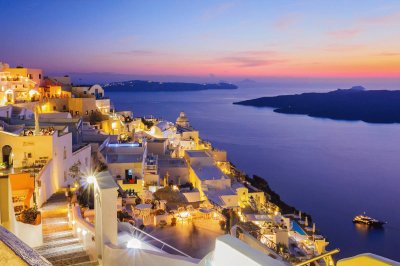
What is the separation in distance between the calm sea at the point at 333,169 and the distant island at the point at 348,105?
1654cm

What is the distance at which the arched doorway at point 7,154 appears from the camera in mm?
9953

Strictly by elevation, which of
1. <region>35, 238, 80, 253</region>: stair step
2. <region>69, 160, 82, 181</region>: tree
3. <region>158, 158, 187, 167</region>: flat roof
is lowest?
<region>158, 158, 187, 167</region>: flat roof

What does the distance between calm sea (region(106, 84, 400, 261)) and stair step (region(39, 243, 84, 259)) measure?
58.4ft

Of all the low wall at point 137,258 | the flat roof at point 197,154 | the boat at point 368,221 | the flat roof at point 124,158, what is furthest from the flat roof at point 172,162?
the boat at point 368,221

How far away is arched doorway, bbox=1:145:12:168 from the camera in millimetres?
9953

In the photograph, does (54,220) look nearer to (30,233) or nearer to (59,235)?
(59,235)

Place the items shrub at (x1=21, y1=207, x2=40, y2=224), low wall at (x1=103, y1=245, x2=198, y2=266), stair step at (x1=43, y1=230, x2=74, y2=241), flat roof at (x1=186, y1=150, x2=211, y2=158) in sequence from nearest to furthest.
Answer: low wall at (x1=103, y1=245, x2=198, y2=266), shrub at (x1=21, y1=207, x2=40, y2=224), stair step at (x1=43, y1=230, x2=74, y2=241), flat roof at (x1=186, y1=150, x2=211, y2=158)

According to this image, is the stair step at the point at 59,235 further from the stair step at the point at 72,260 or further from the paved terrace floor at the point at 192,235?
the paved terrace floor at the point at 192,235

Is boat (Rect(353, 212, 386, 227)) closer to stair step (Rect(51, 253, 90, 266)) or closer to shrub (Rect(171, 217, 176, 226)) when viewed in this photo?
shrub (Rect(171, 217, 176, 226))

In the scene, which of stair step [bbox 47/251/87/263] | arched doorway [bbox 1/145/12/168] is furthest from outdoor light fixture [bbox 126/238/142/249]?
arched doorway [bbox 1/145/12/168]

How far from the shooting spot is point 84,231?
6.18 meters

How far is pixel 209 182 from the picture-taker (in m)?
16.5

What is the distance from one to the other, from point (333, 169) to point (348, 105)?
63514 millimetres

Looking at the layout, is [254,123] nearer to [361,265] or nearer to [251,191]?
[251,191]
